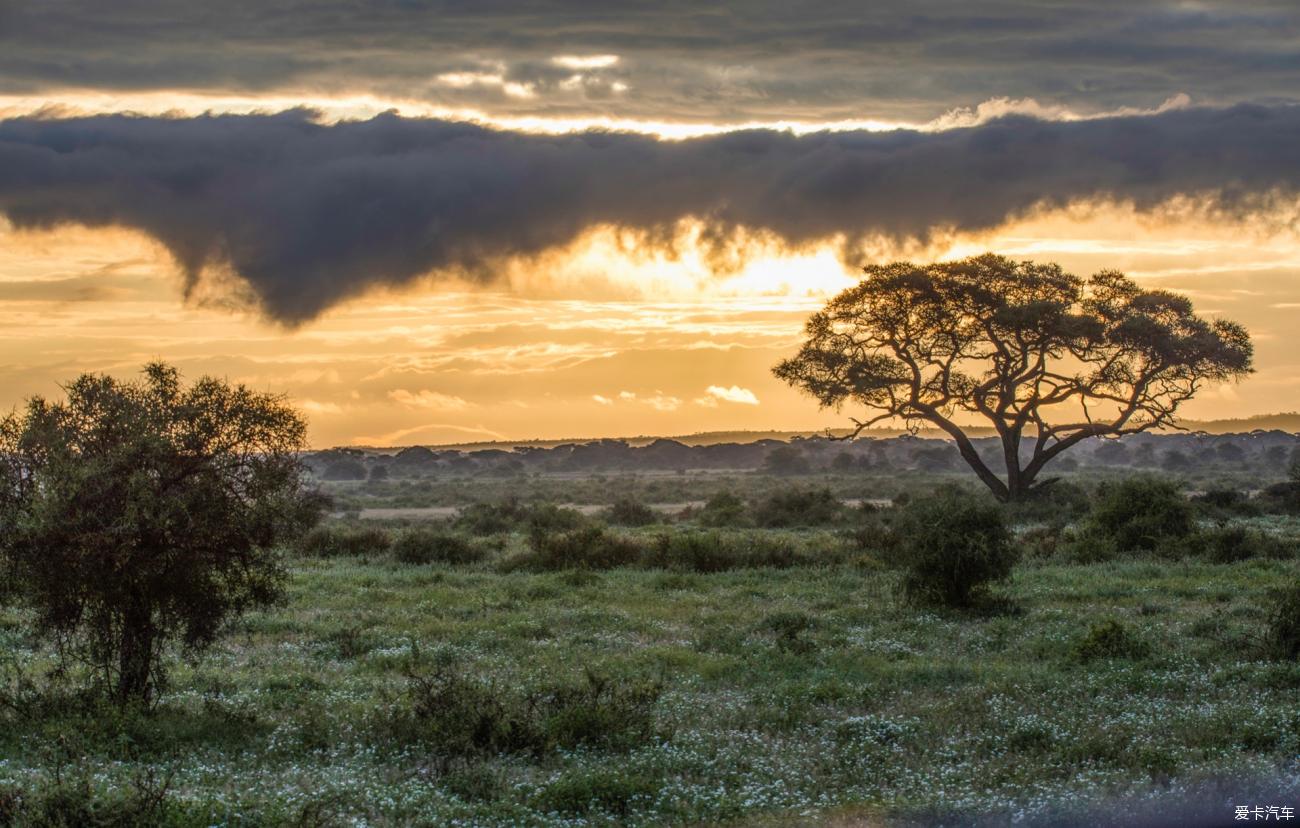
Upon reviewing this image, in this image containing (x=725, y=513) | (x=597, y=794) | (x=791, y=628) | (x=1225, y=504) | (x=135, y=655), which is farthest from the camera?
(x=725, y=513)

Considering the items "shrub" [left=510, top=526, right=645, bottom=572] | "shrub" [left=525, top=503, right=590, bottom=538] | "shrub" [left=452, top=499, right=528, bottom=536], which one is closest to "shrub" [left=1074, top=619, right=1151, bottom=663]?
"shrub" [left=510, top=526, right=645, bottom=572]

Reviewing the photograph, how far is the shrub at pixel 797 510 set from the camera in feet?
168

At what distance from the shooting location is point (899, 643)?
21281 millimetres

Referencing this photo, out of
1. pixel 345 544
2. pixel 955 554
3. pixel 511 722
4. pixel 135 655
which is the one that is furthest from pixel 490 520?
pixel 511 722

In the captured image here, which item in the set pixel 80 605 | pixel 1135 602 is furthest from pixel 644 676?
pixel 1135 602

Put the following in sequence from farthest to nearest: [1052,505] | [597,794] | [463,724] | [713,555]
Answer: [1052,505] → [713,555] → [463,724] → [597,794]

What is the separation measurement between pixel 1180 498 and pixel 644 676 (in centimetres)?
2547

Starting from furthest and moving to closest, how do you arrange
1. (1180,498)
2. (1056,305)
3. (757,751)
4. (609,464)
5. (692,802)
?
1. (609,464)
2. (1056,305)
3. (1180,498)
4. (757,751)
5. (692,802)

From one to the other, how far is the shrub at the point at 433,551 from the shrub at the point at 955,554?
15214 mm

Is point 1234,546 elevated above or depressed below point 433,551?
below

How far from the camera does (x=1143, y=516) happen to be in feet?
120

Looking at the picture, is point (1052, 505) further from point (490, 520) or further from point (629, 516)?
point (490, 520)

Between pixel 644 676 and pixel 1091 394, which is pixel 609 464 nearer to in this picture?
pixel 1091 394

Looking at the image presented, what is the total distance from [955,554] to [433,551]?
1707 cm
